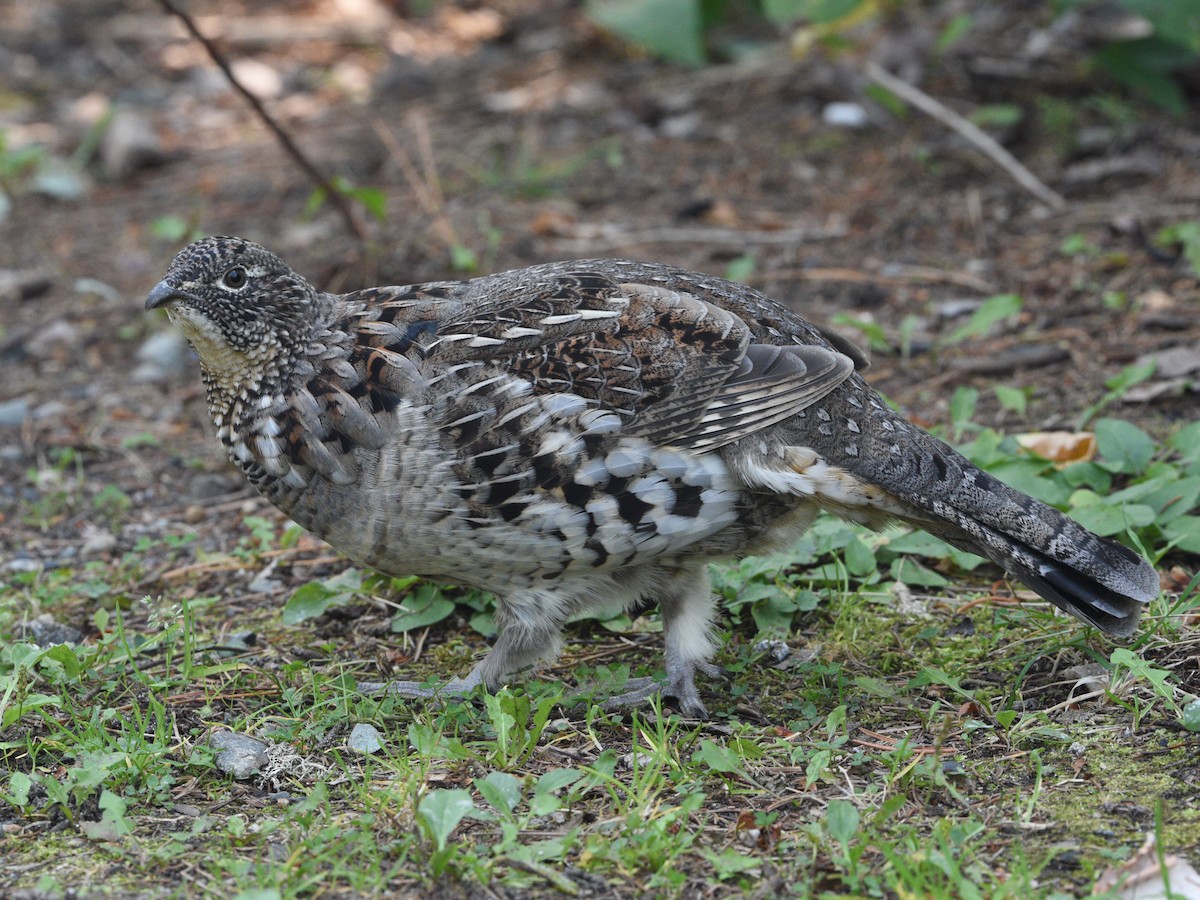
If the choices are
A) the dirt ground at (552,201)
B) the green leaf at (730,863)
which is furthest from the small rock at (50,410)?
the green leaf at (730,863)

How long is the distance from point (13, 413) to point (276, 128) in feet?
6.51

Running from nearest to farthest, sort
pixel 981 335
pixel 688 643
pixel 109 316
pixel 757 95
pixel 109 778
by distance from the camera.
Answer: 1. pixel 109 778
2. pixel 688 643
3. pixel 981 335
4. pixel 109 316
5. pixel 757 95

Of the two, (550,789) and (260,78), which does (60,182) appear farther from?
(550,789)

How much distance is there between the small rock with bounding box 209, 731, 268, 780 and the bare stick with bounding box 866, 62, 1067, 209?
18.4 ft

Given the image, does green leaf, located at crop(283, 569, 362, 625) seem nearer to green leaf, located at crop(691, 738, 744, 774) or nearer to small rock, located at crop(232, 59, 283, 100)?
green leaf, located at crop(691, 738, 744, 774)

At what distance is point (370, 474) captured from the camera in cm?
405

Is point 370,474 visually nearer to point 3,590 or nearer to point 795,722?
point 795,722

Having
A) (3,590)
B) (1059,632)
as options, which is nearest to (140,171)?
(3,590)

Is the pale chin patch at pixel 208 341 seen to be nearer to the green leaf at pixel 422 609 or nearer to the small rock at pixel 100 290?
the green leaf at pixel 422 609

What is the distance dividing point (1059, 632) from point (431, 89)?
7.25 meters

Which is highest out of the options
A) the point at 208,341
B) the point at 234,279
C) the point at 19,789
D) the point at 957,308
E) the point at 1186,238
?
the point at 234,279

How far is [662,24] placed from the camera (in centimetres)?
848

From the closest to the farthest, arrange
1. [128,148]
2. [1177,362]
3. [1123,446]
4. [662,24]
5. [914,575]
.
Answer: [914,575]
[1123,446]
[1177,362]
[662,24]
[128,148]

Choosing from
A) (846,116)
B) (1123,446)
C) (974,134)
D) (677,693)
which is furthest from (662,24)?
(677,693)
